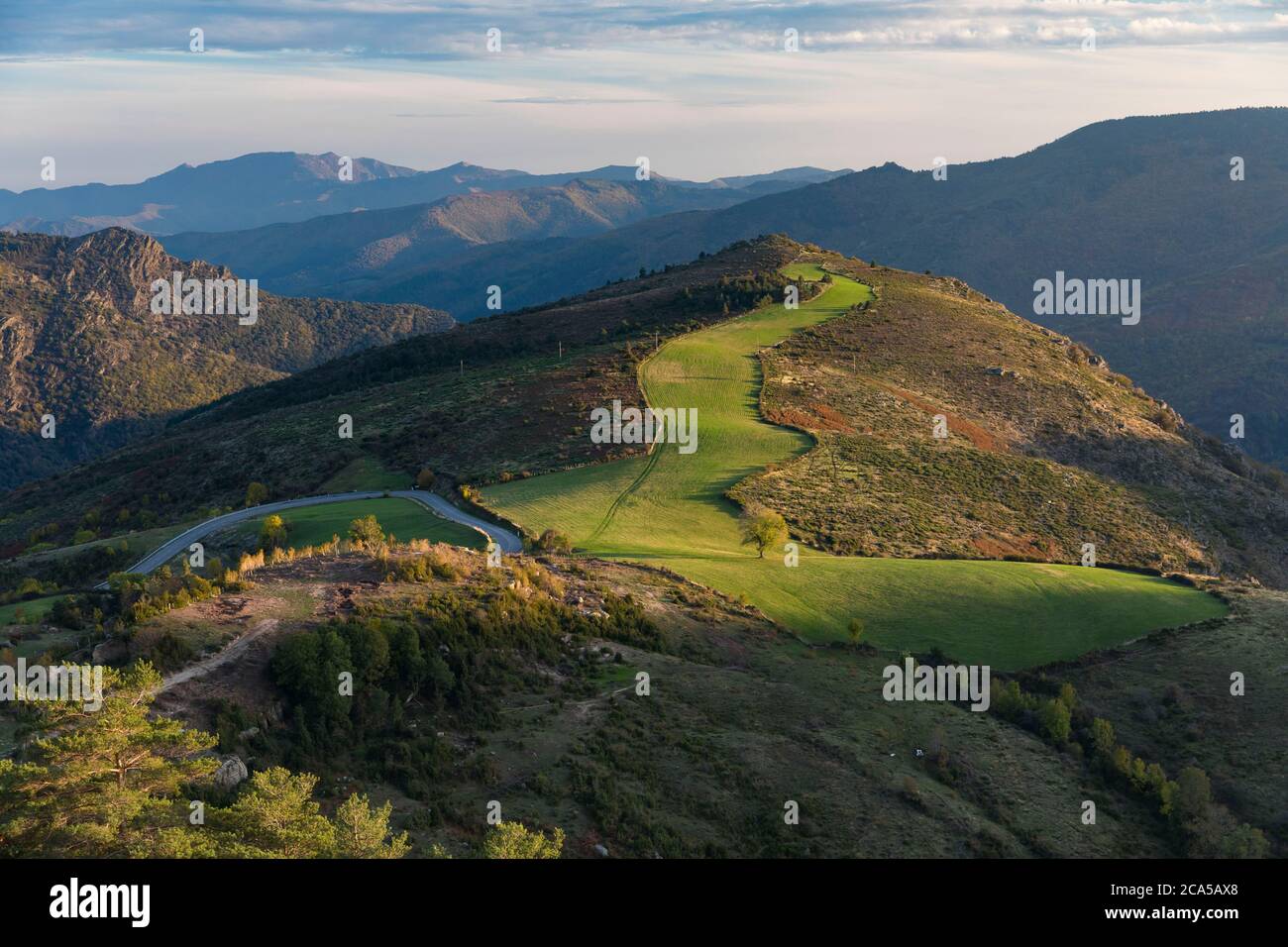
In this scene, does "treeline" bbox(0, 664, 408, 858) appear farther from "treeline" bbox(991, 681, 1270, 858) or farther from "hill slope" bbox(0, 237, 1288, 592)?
"hill slope" bbox(0, 237, 1288, 592)

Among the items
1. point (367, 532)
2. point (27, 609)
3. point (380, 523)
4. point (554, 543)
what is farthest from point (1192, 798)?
point (380, 523)

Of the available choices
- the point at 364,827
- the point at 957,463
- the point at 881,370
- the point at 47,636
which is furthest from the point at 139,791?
A: the point at 881,370

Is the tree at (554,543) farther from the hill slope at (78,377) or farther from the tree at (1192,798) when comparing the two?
the hill slope at (78,377)

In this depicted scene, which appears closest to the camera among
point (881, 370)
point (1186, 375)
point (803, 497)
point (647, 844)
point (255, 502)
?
point (647, 844)

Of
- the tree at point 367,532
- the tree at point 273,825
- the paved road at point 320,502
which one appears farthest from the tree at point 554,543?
the tree at point 273,825

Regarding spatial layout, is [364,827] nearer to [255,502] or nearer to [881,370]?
[255,502]

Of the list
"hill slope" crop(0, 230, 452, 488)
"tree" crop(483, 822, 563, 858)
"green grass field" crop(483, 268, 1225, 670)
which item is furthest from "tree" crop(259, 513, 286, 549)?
"hill slope" crop(0, 230, 452, 488)
